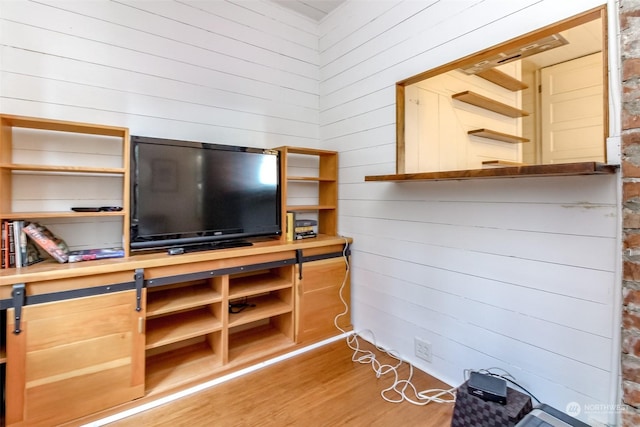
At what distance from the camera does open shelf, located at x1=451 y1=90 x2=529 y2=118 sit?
6.81 feet

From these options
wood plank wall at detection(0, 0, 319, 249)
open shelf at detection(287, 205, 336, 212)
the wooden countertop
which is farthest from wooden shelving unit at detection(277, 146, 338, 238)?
the wooden countertop

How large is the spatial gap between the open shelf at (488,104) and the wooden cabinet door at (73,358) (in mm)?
2457

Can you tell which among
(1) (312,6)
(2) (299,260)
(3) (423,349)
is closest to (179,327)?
(2) (299,260)

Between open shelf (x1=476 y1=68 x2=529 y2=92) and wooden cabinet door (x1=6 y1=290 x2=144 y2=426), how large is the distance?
8.42ft

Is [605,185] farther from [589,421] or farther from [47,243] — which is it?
[47,243]

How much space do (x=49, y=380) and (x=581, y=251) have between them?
102 inches

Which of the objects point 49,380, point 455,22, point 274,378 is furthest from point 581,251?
point 49,380

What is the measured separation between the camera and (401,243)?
2164mm

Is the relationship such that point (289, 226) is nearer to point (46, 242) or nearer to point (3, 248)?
point (46, 242)

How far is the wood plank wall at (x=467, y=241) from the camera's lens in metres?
1.32

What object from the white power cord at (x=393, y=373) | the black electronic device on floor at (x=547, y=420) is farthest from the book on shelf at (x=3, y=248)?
the black electronic device on floor at (x=547, y=420)

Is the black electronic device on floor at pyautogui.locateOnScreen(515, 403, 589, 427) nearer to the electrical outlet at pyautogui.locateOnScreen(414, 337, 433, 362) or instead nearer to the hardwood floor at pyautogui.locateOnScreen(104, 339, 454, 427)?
the hardwood floor at pyautogui.locateOnScreen(104, 339, 454, 427)

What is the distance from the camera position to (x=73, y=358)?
4.88 feet

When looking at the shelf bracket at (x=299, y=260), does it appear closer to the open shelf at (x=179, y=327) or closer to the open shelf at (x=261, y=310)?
the open shelf at (x=261, y=310)
